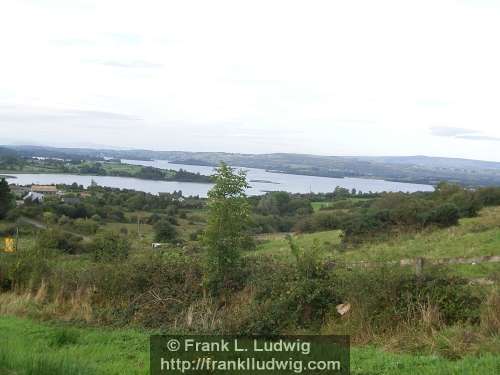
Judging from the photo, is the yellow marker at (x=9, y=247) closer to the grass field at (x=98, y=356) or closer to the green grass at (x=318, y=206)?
the grass field at (x=98, y=356)

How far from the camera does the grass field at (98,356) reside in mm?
5277

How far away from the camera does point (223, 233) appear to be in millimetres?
9969

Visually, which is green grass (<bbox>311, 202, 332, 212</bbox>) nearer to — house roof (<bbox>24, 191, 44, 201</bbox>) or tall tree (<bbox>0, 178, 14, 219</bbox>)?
house roof (<bbox>24, 191, 44, 201</bbox>)

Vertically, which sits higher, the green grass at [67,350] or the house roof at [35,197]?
the green grass at [67,350]

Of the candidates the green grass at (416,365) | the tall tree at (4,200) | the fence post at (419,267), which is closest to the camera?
the green grass at (416,365)

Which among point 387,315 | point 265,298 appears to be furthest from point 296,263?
point 387,315

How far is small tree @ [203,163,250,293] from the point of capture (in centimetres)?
993

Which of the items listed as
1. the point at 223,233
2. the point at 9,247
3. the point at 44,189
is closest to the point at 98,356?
the point at 223,233

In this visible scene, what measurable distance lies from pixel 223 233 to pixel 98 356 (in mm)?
3835

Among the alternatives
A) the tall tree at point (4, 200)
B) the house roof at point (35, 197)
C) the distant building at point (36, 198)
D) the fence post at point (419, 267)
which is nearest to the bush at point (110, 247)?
the fence post at point (419, 267)

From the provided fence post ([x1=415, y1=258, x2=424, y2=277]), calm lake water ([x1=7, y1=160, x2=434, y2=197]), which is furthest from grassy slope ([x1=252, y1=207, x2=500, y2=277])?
calm lake water ([x1=7, y1=160, x2=434, y2=197])

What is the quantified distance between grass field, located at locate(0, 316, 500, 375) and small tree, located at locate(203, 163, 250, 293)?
2011 mm

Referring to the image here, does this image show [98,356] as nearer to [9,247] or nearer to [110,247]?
[110,247]

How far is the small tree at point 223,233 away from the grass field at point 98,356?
2.01 m
